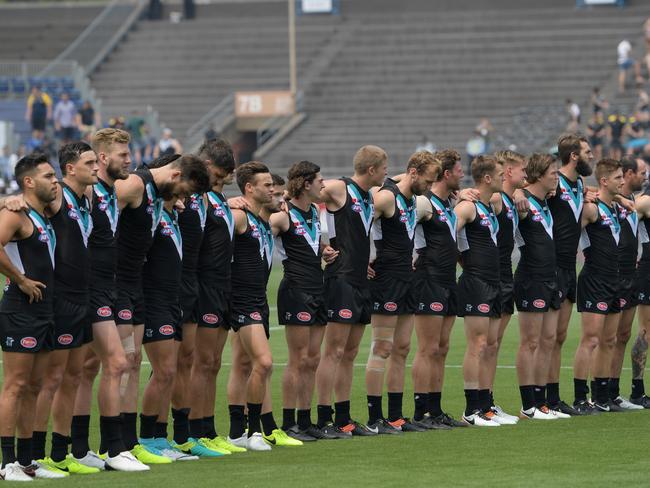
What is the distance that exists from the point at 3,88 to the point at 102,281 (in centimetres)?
3660

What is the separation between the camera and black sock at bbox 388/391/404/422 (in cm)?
1341

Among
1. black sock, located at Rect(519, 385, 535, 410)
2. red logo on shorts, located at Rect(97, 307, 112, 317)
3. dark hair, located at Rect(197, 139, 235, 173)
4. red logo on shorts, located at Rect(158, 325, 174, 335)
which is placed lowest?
black sock, located at Rect(519, 385, 535, 410)

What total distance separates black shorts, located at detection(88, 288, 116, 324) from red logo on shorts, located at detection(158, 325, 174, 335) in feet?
1.68

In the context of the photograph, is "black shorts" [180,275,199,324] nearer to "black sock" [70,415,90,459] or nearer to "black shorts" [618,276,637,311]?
"black sock" [70,415,90,459]

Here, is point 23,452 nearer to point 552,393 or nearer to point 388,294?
point 388,294

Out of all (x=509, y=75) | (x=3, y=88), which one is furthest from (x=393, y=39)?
(x=3, y=88)

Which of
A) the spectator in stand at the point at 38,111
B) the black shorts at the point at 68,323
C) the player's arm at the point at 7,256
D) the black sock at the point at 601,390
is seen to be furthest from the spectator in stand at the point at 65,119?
the player's arm at the point at 7,256

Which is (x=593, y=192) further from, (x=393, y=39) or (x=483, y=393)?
(x=393, y=39)

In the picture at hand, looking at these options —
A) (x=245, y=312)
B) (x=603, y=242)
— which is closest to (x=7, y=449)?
(x=245, y=312)

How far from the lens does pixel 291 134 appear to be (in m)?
45.8

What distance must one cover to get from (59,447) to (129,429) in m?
0.68

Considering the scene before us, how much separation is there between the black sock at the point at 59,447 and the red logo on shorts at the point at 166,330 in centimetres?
112

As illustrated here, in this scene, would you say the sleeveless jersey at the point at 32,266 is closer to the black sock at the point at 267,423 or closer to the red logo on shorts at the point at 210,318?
the red logo on shorts at the point at 210,318

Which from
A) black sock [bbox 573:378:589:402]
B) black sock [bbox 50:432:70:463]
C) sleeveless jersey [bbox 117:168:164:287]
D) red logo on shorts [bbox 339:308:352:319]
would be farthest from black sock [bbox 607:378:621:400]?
black sock [bbox 50:432:70:463]
